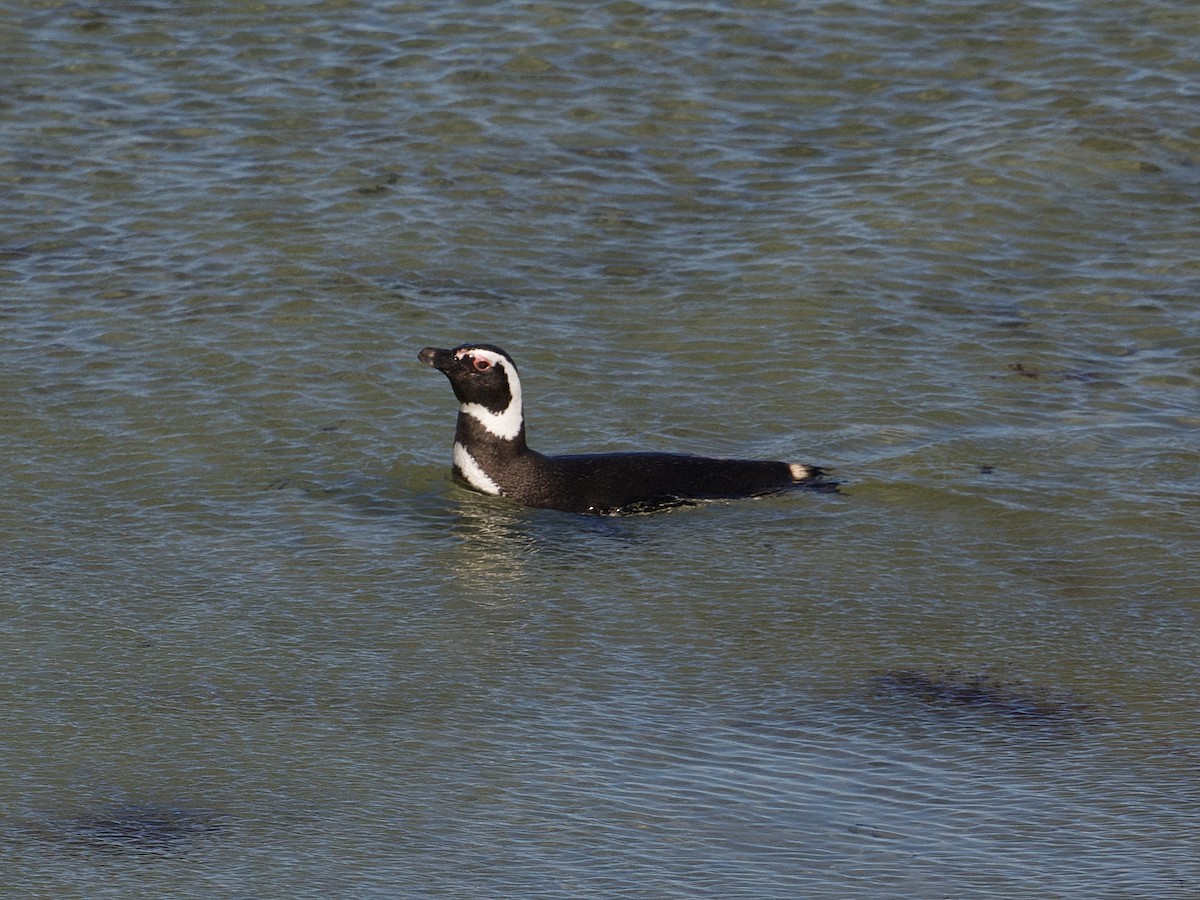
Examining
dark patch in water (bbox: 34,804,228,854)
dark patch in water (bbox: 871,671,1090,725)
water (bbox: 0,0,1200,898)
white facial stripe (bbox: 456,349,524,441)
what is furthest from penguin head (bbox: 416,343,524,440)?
dark patch in water (bbox: 34,804,228,854)

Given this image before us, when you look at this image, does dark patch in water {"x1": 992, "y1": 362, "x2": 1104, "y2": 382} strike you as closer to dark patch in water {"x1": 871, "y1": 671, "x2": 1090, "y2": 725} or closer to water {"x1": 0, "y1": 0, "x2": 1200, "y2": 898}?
water {"x1": 0, "y1": 0, "x2": 1200, "y2": 898}

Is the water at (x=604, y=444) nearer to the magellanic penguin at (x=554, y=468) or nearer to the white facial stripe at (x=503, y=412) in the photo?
the magellanic penguin at (x=554, y=468)

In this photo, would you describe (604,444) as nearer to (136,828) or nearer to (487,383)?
(487,383)

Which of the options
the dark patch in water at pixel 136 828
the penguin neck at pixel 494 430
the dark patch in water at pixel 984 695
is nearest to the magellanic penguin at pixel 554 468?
the penguin neck at pixel 494 430

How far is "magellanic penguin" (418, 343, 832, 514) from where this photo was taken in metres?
9.91

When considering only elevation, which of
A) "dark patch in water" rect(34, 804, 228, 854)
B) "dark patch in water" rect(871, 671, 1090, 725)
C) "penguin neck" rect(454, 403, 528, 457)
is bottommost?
"dark patch in water" rect(871, 671, 1090, 725)

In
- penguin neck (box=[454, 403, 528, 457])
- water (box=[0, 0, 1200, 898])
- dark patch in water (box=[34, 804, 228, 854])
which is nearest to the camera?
dark patch in water (box=[34, 804, 228, 854])

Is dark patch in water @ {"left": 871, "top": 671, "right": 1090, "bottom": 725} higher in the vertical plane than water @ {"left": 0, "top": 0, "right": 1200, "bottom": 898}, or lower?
lower

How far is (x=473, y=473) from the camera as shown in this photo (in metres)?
10.2

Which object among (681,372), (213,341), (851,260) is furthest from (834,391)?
(213,341)

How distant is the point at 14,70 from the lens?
632 inches

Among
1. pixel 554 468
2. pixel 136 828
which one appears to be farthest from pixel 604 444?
pixel 136 828

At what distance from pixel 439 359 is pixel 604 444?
1166 mm

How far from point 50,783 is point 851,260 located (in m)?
7.81
